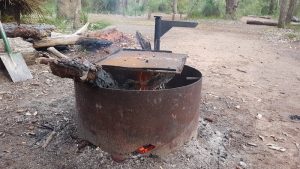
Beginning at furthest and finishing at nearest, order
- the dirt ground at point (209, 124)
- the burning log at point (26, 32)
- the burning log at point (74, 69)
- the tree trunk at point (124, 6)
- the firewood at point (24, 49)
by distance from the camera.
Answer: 1. the tree trunk at point (124, 6)
2. the burning log at point (26, 32)
3. the firewood at point (24, 49)
4. the dirt ground at point (209, 124)
5. the burning log at point (74, 69)

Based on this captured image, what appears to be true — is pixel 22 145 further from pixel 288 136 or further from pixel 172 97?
pixel 288 136

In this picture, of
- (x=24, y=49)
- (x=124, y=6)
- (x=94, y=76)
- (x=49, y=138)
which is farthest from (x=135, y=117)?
(x=124, y=6)

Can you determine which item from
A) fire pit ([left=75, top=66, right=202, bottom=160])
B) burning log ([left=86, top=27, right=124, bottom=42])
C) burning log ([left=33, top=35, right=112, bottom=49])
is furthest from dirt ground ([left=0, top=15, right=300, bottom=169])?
burning log ([left=86, top=27, right=124, bottom=42])

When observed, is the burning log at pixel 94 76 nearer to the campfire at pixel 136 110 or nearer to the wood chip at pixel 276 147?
the campfire at pixel 136 110

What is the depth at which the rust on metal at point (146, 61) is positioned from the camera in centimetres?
266

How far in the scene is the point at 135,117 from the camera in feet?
8.71

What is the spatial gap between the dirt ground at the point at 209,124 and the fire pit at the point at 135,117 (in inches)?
4.8

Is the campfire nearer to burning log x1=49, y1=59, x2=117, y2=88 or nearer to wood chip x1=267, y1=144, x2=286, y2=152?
burning log x1=49, y1=59, x2=117, y2=88

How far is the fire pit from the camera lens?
2625 mm

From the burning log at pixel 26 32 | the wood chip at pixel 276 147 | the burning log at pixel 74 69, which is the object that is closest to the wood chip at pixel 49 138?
the burning log at pixel 74 69

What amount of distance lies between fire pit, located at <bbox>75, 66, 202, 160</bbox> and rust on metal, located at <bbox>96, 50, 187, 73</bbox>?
0.18 meters

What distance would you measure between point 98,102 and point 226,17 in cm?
1464

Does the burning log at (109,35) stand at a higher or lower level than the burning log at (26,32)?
lower

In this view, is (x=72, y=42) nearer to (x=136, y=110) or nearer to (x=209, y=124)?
(x=209, y=124)
